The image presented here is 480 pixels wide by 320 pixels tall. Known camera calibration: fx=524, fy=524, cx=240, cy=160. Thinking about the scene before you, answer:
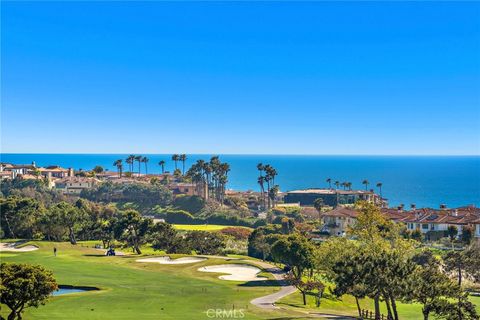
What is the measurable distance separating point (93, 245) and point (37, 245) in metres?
8.98

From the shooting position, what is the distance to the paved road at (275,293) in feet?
144

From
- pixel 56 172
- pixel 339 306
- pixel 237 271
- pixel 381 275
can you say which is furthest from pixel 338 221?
pixel 56 172

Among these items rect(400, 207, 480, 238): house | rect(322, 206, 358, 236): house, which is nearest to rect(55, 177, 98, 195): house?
rect(322, 206, 358, 236): house

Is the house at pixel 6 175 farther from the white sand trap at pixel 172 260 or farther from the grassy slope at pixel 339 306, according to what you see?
the grassy slope at pixel 339 306

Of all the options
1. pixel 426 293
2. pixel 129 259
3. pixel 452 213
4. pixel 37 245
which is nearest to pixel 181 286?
pixel 129 259

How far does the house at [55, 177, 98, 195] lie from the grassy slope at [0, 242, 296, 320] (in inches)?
3373

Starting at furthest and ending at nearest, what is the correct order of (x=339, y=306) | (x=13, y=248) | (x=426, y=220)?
(x=426, y=220)
(x=13, y=248)
(x=339, y=306)

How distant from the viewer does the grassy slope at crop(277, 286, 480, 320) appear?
146 ft

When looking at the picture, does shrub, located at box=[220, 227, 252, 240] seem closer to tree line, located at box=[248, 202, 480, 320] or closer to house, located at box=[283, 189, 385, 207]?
tree line, located at box=[248, 202, 480, 320]

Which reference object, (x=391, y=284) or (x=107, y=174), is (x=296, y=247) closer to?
(x=391, y=284)

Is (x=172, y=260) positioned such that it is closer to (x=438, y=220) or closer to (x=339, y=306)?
(x=339, y=306)

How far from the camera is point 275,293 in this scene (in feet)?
162

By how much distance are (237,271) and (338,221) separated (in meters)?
47.8

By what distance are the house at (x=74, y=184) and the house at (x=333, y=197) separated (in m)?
60.4
